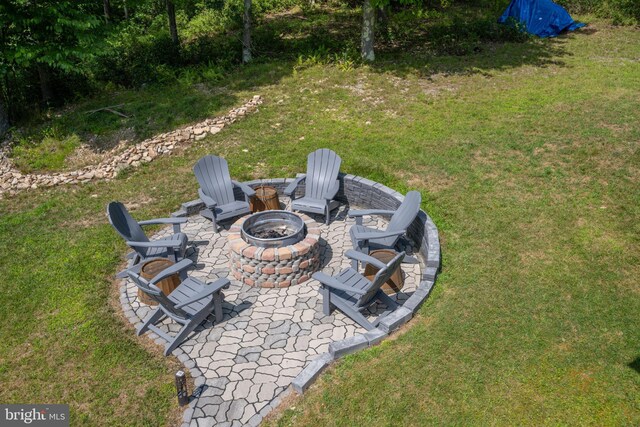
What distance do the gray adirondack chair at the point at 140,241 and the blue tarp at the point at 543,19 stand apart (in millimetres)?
→ 15455

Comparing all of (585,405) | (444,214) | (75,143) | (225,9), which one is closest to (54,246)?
(75,143)

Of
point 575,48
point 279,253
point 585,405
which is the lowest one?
point 585,405

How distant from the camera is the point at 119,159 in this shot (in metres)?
11.2

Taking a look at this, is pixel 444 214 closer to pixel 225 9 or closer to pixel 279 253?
pixel 279 253

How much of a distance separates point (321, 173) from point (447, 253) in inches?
108

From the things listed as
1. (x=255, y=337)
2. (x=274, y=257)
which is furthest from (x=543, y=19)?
(x=255, y=337)

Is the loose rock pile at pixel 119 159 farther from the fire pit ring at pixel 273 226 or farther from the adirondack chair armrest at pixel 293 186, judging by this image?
the fire pit ring at pixel 273 226

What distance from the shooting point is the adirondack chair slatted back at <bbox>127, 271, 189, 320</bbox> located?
596 cm

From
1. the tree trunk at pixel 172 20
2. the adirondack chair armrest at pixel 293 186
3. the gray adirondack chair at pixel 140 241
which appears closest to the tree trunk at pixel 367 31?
the tree trunk at pixel 172 20

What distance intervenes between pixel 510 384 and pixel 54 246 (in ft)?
23.4

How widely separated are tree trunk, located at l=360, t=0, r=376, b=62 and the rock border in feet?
24.7

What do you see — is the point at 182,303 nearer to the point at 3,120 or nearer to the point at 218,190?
the point at 218,190

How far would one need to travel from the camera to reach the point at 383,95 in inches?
530

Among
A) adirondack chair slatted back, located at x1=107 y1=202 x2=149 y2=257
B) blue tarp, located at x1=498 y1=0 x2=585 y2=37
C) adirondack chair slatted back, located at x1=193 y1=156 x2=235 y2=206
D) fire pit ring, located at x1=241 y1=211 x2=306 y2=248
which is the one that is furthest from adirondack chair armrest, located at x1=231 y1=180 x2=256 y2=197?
blue tarp, located at x1=498 y1=0 x2=585 y2=37
